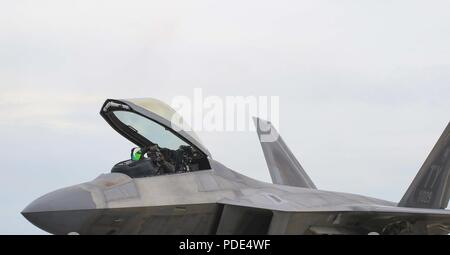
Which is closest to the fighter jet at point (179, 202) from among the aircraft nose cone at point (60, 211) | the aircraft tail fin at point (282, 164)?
the aircraft nose cone at point (60, 211)

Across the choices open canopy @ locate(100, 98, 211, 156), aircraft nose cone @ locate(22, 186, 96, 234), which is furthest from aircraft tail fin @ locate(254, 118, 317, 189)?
aircraft nose cone @ locate(22, 186, 96, 234)

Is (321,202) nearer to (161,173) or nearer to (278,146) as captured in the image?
(161,173)

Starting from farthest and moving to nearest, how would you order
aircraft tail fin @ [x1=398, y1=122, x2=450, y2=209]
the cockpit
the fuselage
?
aircraft tail fin @ [x1=398, y1=122, x2=450, y2=209], the cockpit, the fuselage

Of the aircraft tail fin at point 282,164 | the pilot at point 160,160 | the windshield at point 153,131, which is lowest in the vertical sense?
the aircraft tail fin at point 282,164

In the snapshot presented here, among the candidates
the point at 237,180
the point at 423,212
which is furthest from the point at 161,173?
the point at 423,212

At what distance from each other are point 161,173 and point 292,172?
7.64 m

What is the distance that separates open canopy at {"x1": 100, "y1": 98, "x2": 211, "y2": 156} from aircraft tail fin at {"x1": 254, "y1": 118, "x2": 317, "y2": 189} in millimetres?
6852

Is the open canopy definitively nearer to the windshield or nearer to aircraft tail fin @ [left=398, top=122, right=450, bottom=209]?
the windshield

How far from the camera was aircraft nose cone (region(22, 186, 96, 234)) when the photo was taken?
8445 mm

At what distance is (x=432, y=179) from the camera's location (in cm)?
1400

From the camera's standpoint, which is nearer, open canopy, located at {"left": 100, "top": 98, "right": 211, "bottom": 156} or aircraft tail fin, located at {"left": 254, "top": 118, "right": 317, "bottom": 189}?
open canopy, located at {"left": 100, "top": 98, "right": 211, "bottom": 156}

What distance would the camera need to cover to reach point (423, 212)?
11117mm

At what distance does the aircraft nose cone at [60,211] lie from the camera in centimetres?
845

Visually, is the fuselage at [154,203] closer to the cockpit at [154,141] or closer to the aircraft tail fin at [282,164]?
the cockpit at [154,141]
